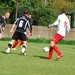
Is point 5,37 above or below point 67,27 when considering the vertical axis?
below

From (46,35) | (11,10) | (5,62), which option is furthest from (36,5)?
(5,62)

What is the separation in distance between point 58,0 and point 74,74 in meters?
57.5

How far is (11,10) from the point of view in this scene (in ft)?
132

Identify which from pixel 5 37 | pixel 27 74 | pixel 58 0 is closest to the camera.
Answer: pixel 27 74

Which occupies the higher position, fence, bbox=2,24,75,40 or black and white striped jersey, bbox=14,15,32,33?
black and white striped jersey, bbox=14,15,32,33

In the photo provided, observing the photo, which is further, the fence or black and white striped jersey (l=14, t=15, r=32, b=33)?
the fence

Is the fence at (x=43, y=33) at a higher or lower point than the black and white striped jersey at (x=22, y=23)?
lower

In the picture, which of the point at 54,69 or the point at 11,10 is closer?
the point at 54,69

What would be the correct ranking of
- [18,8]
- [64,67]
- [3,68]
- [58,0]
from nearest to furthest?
[3,68], [64,67], [18,8], [58,0]

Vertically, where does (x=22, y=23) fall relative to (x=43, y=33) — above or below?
above

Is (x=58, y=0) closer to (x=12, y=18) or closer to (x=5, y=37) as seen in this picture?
(x=12, y=18)

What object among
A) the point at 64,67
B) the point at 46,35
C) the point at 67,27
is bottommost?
the point at 46,35

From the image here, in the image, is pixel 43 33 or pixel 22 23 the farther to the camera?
pixel 43 33

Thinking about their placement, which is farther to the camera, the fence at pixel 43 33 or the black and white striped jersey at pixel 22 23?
the fence at pixel 43 33
